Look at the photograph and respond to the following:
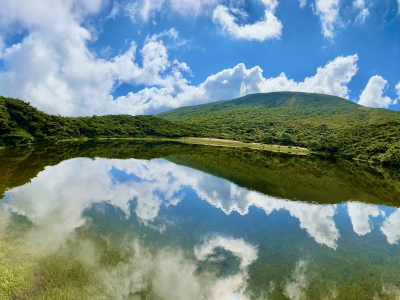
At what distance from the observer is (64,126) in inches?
3189

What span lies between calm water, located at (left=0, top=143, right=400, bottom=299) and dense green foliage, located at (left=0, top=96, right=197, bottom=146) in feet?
122

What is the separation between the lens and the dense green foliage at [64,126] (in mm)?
58656

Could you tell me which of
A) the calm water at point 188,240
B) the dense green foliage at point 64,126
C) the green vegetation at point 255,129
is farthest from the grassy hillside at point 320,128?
the calm water at point 188,240

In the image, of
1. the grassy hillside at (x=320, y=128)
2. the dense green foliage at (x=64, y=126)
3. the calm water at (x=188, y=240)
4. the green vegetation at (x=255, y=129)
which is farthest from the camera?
the grassy hillside at (x=320, y=128)

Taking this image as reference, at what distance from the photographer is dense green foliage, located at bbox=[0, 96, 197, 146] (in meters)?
58.7

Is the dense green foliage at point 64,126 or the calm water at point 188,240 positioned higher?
the dense green foliage at point 64,126

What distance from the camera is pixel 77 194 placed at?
22734 mm

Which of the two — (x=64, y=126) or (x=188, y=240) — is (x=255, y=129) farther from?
(x=188, y=240)

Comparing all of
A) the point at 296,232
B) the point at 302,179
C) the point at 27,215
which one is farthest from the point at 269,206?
the point at 27,215

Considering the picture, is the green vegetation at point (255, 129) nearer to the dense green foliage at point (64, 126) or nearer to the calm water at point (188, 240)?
the dense green foliage at point (64, 126)

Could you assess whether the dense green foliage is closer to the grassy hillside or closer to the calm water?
the grassy hillside

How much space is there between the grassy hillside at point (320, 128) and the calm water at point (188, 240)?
5230cm

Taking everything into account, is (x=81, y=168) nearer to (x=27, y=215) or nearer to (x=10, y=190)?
(x=10, y=190)

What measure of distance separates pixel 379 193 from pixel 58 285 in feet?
117
